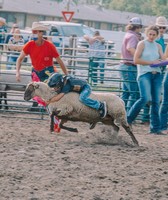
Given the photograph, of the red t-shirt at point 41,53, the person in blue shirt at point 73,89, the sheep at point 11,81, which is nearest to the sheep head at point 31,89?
the person in blue shirt at point 73,89

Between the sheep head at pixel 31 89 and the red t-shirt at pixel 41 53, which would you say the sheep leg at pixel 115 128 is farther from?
the red t-shirt at pixel 41 53

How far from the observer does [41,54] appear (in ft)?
40.2

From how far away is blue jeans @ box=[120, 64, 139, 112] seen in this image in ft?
45.9

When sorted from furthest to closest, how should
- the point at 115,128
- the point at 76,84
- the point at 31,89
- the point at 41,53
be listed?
1. the point at 41,53
2. the point at 31,89
3. the point at 115,128
4. the point at 76,84

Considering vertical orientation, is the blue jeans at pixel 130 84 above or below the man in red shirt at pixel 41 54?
below

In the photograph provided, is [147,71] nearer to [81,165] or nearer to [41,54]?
[41,54]

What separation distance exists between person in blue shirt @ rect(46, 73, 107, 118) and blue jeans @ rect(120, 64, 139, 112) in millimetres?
2984

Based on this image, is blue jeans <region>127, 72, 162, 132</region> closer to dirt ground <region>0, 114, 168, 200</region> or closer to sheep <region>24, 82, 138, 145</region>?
dirt ground <region>0, 114, 168, 200</region>

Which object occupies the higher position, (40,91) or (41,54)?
(41,54)

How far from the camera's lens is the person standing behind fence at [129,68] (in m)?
13.3

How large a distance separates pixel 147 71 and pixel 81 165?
12.1 ft

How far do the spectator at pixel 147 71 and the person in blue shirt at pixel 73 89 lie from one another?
3.48ft

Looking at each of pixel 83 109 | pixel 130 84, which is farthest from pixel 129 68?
pixel 83 109

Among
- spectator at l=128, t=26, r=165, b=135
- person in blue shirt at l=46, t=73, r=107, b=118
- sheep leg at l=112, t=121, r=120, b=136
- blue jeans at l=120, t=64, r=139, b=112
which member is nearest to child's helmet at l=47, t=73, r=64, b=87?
person in blue shirt at l=46, t=73, r=107, b=118
